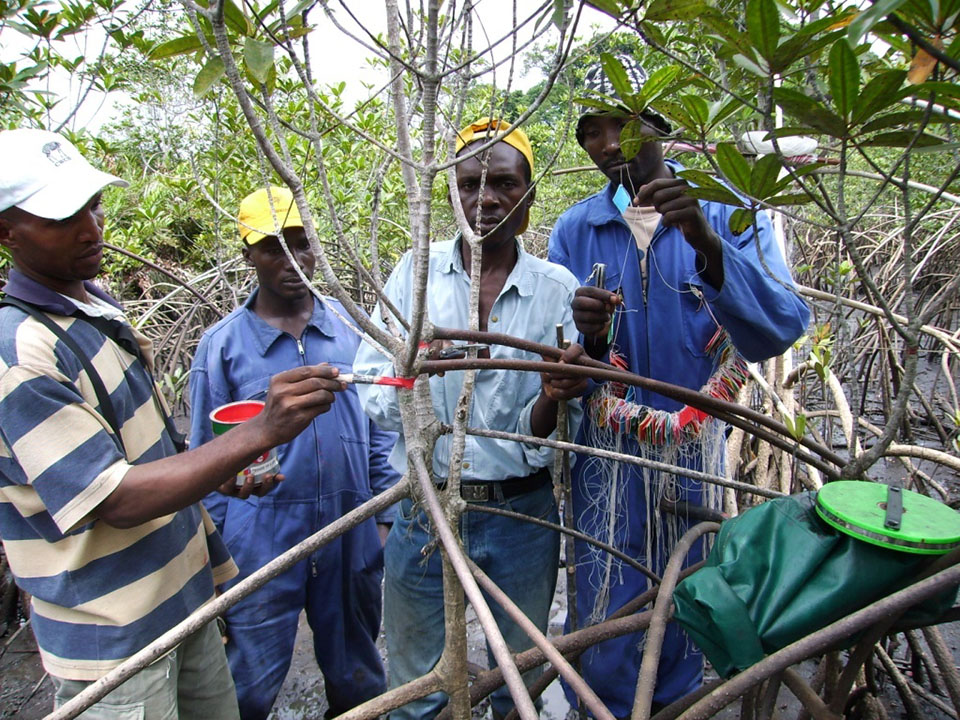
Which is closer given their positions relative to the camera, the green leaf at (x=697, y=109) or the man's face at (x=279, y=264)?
the green leaf at (x=697, y=109)

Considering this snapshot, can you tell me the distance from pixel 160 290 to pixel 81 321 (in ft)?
16.3

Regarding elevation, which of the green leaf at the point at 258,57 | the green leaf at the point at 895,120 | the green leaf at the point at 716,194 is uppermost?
the green leaf at the point at 258,57

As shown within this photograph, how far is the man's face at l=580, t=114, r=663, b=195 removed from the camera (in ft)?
5.91

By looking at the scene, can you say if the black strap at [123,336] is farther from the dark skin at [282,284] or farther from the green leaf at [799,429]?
the green leaf at [799,429]

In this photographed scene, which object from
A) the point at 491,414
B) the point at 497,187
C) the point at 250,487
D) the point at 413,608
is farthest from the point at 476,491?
the point at 497,187

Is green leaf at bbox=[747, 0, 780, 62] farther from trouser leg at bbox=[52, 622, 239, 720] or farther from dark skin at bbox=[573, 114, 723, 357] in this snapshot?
trouser leg at bbox=[52, 622, 239, 720]

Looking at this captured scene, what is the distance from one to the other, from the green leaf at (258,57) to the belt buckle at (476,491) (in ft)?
4.02

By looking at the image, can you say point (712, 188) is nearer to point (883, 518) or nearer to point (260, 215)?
point (883, 518)

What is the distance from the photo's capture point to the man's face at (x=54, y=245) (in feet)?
4.30

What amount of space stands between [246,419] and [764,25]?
1367mm

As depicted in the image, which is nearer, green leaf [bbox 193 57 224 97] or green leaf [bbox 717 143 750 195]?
green leaf [bbox 193 57 224 97]

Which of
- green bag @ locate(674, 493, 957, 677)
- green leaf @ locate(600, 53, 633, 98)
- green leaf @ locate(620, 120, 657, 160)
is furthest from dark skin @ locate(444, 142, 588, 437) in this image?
green bag @ locate(674, 493, 957, 677)

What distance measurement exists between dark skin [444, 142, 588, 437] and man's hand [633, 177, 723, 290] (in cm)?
36

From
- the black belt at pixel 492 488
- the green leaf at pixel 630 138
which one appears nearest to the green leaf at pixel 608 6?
the green leaf at pixel 630 138
